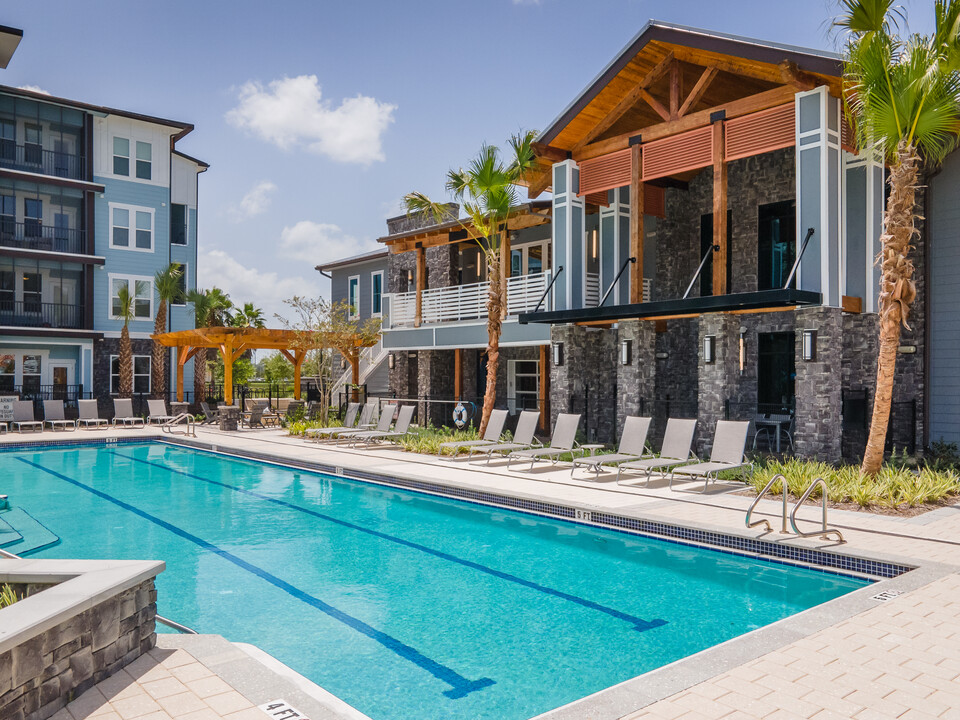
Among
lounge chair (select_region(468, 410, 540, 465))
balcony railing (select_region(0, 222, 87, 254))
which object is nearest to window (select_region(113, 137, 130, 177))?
balcony railing (select_region(0, 222, 87, 254))

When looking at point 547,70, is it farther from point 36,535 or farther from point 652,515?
point 36,535

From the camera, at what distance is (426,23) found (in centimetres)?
1934

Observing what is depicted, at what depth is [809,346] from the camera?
37.5 ft

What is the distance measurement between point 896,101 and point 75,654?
10.3m

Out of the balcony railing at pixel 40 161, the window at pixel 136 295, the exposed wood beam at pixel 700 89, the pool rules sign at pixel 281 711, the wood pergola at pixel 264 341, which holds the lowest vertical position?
the pool rules sign at pixel 281 711

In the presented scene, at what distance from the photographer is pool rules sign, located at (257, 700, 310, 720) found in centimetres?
359

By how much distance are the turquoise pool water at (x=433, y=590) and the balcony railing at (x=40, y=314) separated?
1794 centimetres

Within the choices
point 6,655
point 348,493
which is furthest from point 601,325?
point 6,655

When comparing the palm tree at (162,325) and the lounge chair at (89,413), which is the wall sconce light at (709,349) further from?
the palm tree at (162,325)

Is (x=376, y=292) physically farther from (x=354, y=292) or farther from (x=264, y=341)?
(x=264, y=341)

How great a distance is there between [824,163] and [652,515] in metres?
6.74

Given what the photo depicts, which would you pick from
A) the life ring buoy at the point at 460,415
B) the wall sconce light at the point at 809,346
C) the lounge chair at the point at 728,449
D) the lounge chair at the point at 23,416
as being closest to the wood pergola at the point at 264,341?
the lounge chair at the point at 23,416

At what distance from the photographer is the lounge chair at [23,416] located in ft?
71.6

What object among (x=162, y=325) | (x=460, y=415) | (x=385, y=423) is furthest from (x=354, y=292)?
(x=385, y=423)
